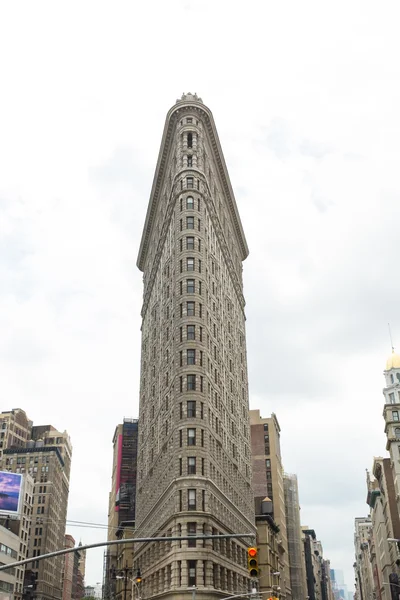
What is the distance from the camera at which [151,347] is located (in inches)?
4053

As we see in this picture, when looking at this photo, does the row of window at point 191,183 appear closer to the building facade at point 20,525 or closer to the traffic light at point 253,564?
the traffic light at point 253,564

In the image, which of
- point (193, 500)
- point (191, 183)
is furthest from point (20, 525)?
point (191, 183)

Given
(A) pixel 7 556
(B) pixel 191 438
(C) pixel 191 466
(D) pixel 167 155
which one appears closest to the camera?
(C) pixel 191 466

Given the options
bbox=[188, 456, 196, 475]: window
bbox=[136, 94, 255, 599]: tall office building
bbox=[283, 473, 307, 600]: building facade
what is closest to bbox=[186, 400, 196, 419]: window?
bbox=[136, 94, 255, 599]: tall office building

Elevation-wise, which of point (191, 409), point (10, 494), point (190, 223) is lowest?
point (191, 409)

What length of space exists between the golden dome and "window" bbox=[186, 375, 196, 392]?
324ft

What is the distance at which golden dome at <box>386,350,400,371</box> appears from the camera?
6250 inches

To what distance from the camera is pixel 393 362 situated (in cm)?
15975

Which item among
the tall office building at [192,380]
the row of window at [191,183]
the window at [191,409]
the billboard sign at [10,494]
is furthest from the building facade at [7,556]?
the row of window at [191,183]

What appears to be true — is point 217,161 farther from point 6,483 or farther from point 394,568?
point 394,568

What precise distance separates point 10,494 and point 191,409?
241 feet

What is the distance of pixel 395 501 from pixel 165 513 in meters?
70.7

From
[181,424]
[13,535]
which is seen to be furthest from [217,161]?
[13,535]

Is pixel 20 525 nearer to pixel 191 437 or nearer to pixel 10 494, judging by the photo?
pixel 10 494
